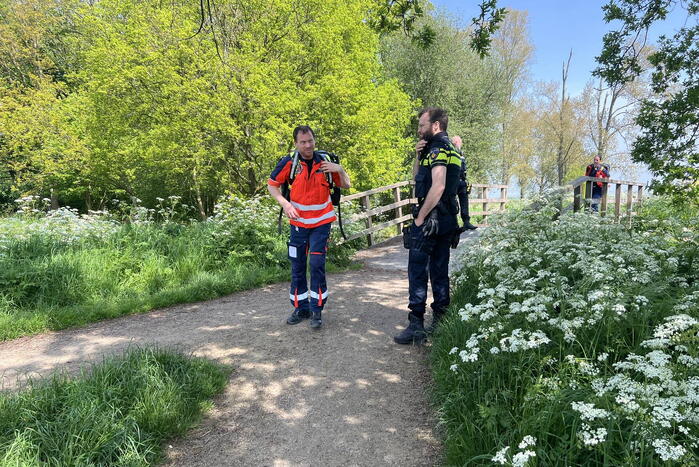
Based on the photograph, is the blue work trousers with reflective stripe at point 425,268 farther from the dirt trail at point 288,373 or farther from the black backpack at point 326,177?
the black backpack at point 326,177

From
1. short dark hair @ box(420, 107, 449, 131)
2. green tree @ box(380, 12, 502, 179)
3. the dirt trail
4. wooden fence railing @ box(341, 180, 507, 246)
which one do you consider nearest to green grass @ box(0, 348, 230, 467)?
the dirt trail

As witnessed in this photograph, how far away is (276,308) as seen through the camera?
16.3 ft

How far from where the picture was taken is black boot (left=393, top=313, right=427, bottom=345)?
12.3ft

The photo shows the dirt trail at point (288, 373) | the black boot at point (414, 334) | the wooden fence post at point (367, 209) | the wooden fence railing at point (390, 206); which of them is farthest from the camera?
the wooden fence post at point (367, 209)

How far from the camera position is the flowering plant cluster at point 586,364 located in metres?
1.67

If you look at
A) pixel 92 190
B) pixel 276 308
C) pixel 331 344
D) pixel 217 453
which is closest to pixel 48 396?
pixel 217 453

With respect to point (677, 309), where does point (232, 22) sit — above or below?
above

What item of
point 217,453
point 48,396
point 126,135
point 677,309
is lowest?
point 217,453

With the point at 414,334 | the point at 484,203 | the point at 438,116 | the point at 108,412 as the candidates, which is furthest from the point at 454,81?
the point at 108,412

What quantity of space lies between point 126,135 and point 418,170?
45.1 ft

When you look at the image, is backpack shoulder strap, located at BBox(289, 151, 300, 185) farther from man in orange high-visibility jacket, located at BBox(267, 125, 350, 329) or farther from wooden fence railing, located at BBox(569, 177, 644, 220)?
wooden fence railing, located at BBox(569, 177, 644, 220)

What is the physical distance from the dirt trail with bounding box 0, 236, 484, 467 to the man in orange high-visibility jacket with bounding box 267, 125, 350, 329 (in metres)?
0.60

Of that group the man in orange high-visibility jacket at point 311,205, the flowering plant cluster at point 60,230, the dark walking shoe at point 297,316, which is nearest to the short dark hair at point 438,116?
the man in orange high-visibility jacket at point 311,205

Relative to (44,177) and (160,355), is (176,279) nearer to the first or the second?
(160,355)
